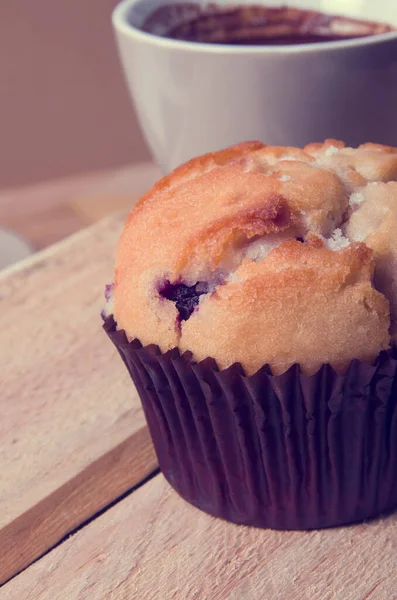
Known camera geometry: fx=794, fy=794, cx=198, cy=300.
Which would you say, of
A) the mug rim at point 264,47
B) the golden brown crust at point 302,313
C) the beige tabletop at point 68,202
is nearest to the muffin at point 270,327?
the golden brown crust at point 302,313

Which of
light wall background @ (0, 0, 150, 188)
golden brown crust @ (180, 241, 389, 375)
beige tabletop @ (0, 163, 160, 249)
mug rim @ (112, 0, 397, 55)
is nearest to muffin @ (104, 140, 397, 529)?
golden brown crust @ (180, 241, 389, 375)

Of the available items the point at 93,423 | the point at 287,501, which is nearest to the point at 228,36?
the point at 93,423

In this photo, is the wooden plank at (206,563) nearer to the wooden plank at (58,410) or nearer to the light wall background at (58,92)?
the wooden plank at (58,410)

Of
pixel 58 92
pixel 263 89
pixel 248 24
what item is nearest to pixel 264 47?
pixel 263 89

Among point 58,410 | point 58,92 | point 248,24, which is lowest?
point 58,92

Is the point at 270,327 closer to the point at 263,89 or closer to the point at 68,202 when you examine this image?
the point at 263,89

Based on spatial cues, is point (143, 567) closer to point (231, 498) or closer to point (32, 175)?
point (231, 498)
